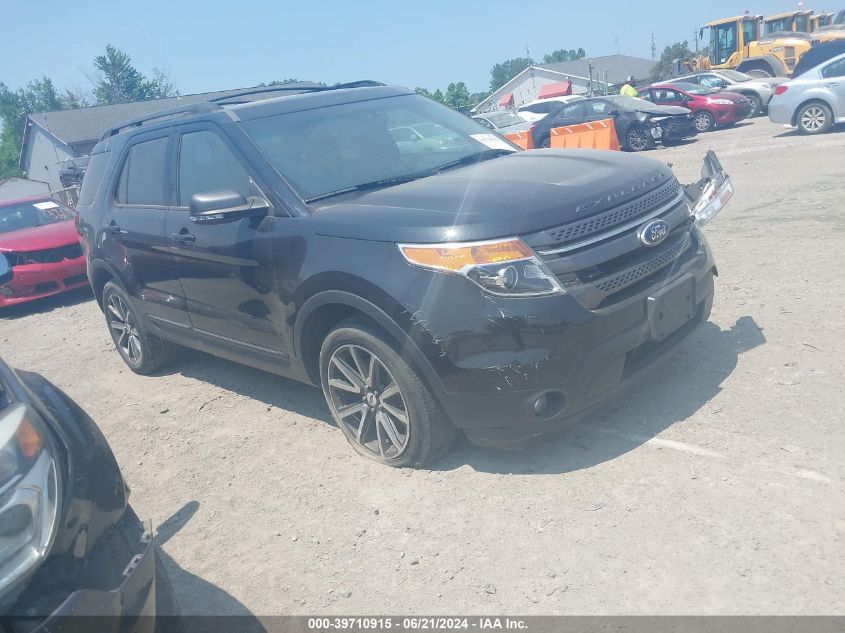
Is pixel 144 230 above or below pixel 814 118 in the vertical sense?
above

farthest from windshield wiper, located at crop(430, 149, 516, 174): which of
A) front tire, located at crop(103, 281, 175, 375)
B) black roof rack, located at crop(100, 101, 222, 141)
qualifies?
front tire, located at crop(103, 281, 175, 375)

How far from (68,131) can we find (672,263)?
58.3 m

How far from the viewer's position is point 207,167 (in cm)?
464

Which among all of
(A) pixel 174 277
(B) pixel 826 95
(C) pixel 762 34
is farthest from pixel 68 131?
(A) pixel 174 277

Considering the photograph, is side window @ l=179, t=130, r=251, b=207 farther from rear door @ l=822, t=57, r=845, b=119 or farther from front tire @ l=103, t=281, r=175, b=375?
rear door @ l=822, t=57, r=845, b=119

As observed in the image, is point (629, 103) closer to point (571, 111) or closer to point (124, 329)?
point (571, 111)

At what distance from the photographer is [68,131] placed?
5397 cm

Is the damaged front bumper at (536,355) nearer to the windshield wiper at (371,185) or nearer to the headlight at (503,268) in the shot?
the headlight at (503,268)

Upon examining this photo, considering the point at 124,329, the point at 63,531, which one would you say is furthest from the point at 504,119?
the point at 63,531

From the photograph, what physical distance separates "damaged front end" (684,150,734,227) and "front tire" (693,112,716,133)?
16.9m

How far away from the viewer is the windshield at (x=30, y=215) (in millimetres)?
11203

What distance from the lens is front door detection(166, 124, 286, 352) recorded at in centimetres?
423

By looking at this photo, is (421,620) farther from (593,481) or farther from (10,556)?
(10,556)

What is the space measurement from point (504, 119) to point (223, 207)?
20409mm
